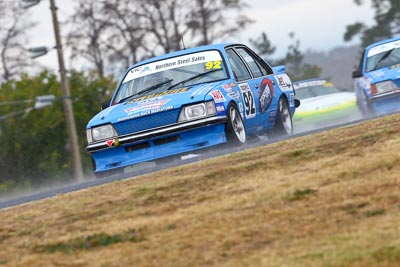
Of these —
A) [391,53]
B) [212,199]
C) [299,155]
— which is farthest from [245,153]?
[391,53]

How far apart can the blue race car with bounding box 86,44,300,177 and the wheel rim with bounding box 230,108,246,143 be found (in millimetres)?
11

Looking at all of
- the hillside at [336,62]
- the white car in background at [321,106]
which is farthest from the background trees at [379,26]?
the hillside at [336,62]

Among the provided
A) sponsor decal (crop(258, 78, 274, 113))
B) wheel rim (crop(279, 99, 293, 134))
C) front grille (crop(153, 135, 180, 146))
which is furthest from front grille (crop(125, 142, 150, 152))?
wheel rim (crop(279, 99, 293, 134))

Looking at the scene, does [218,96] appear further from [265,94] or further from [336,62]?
[336,62]

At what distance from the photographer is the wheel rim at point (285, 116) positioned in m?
14.2

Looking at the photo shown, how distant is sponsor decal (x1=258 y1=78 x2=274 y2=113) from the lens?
13352mm

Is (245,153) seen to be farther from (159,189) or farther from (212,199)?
(212,199)

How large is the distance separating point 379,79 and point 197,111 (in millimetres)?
6990

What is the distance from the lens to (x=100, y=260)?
20.7 feet

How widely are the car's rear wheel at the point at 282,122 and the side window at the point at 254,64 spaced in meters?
0.44

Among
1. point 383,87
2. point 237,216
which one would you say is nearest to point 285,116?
point 383,87

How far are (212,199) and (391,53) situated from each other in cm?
1166

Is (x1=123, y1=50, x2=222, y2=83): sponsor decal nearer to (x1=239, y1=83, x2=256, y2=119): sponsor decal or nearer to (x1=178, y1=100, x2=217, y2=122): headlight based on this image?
(x1=239, y1=83, x2=256, y2=119): sponsor decal

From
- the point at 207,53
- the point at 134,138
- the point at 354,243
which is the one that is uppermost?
the point at 207,53
